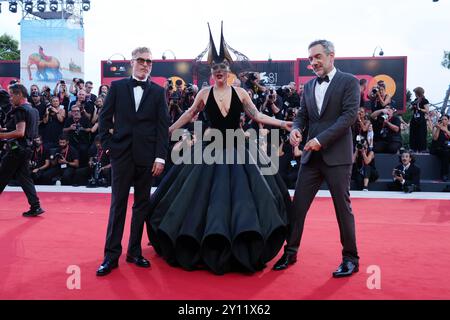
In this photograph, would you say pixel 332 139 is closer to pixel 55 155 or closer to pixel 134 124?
pixel 134 124

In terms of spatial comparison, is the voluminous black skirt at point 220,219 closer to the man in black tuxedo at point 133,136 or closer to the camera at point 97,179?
the man in black tuxedo at point 133,136

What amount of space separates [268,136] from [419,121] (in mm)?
3615

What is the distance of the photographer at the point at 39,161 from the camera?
9.76 m

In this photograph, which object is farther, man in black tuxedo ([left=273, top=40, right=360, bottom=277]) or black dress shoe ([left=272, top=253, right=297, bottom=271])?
black dress shoe ([left=272, top=253, right=297, bottom=271])

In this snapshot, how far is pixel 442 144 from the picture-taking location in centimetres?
930

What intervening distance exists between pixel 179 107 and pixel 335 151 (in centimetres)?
586

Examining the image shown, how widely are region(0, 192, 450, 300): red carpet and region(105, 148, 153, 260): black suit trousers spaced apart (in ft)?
0.68

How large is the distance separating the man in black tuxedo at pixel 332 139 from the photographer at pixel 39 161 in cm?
760

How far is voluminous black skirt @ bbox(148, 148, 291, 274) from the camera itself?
11.4 ft

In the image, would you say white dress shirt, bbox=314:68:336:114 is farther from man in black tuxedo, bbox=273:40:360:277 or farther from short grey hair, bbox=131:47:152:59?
short grey hair, bbox=131:47:152:59

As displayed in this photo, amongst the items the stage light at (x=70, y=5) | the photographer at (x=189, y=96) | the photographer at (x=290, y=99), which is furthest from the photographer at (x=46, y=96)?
the stage light at (x=70, y=5)

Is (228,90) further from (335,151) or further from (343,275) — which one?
(343,275)

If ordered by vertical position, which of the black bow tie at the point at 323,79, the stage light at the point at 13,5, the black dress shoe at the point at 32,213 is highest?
the stage light at the point at 13,5

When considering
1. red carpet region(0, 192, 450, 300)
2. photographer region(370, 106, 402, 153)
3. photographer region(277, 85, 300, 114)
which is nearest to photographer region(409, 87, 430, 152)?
photographer region(370, 106, 402, 153)
